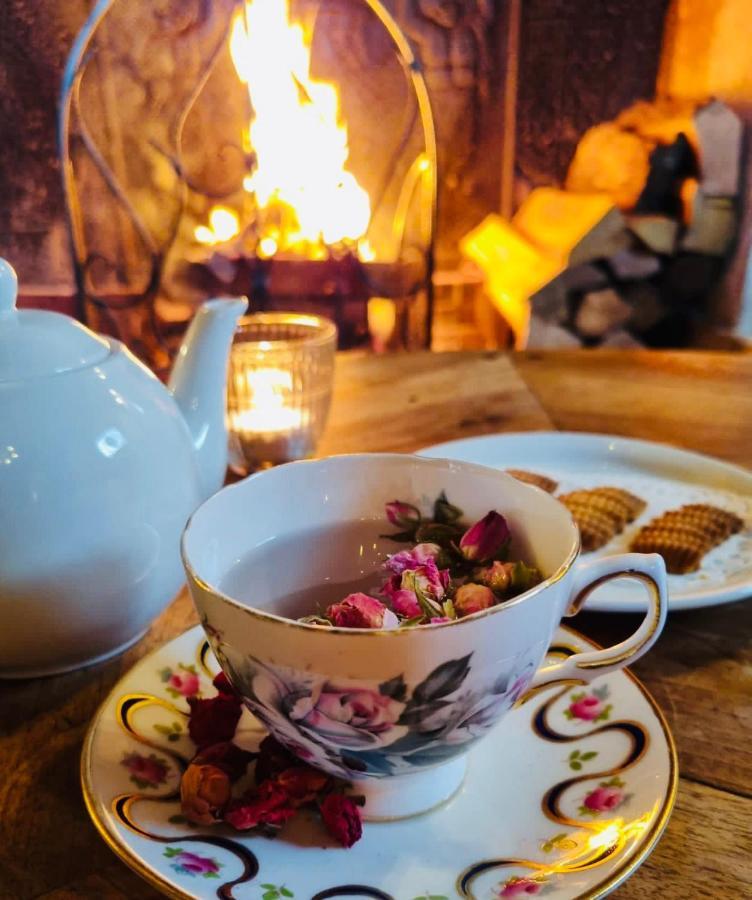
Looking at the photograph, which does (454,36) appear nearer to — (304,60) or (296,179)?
(304,60)

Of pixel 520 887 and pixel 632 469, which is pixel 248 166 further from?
pixel 520 887

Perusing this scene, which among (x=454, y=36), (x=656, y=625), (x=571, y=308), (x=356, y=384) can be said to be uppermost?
(x=454, y=36)

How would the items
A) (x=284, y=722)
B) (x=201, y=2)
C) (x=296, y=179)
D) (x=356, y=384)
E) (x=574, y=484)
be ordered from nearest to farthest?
(x=284, y=722) < (x=574, y=484) < (x=356, y=384) < (x=201, y=2) < (x=296, y=179)

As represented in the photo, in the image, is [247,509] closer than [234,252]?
Yes

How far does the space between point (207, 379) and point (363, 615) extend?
26cm

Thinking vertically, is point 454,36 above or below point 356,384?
above

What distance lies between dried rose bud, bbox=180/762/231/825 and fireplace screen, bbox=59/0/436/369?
4.87ft

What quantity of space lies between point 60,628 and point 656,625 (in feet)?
0.92

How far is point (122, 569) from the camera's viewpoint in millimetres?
417

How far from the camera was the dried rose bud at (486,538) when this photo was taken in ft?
1.23

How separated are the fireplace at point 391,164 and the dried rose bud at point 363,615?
141 cm

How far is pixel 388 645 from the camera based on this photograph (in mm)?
283

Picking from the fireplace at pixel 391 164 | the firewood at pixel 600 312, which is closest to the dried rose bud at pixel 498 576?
the fireplace at pixel 391 164

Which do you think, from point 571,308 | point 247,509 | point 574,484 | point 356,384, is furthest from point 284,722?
point 571,308
